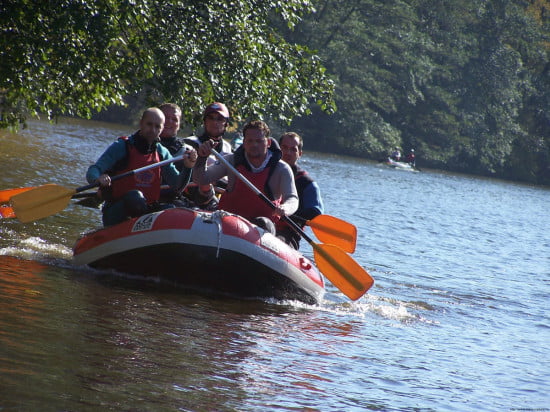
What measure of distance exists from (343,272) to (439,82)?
50.5 metres

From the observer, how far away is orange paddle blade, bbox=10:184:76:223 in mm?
7684

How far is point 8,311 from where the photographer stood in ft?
16.9

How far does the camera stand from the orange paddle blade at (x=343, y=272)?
7.81 meters

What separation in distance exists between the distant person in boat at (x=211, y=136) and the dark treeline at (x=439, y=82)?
1568 inches

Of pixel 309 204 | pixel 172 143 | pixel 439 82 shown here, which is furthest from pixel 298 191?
pixel 439 82

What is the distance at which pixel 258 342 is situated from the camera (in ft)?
18.8

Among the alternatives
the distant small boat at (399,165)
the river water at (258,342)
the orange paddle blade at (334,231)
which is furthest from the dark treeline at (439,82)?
the orange paddle blade at (334,231)

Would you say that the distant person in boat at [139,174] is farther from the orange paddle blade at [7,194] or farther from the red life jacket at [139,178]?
the orange paddle blade at [7,194]

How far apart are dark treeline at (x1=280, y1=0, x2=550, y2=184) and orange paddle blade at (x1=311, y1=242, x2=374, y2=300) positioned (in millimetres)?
40012

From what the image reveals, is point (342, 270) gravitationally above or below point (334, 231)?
below

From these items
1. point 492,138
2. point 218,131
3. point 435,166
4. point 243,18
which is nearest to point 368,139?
point 435,166

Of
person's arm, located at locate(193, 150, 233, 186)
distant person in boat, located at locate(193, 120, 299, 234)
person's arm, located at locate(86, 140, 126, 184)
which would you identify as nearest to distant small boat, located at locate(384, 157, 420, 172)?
distant person in boat, located at locate(193, 120, 299, 234)

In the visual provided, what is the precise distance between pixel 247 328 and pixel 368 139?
44187 mm

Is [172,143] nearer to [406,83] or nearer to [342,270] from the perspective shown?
[342,270]
